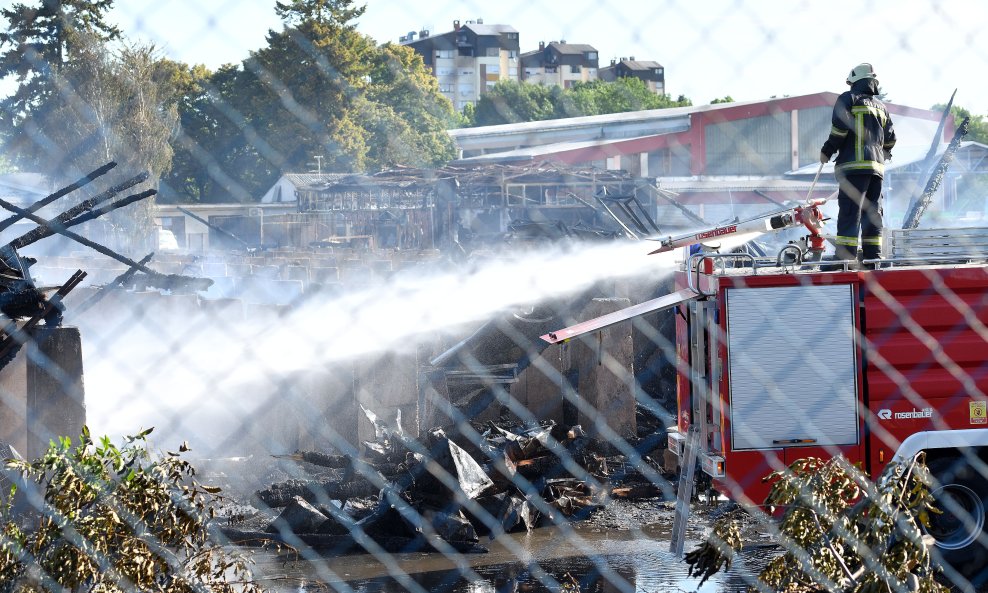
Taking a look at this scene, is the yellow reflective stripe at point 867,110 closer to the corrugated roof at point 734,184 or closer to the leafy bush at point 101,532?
the leafy bush at point 101,532

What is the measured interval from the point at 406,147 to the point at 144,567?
48485 mm

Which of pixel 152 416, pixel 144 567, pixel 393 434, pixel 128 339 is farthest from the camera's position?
pixel 128 339

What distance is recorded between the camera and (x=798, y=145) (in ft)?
77.7

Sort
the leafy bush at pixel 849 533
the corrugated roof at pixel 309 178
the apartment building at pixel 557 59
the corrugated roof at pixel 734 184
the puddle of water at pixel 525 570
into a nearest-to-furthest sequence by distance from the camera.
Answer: the leafy bush at pixel 849 533
the apartment building at pixel 557 59
the puddle of water at pixel 525 570
the corrugated roof at pixel 734 184
the corrugated roof at pixel 309 178

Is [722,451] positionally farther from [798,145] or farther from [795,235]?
[798,145]

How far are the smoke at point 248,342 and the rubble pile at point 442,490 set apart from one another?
3.40ft

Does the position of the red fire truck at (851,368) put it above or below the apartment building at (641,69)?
below

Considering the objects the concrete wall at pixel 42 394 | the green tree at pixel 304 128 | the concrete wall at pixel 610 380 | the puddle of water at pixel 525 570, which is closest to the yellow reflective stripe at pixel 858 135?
the puddle of water at pixel 525 570

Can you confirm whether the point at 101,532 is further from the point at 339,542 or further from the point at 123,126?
the point at 123,126

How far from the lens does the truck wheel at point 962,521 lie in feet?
20.5

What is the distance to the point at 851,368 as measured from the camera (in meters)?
6.12

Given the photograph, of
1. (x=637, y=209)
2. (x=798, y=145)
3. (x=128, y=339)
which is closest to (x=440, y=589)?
(x=128, y=339)

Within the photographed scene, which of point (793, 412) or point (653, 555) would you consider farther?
point (653, 555)

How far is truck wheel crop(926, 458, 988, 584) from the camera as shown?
246 inches
